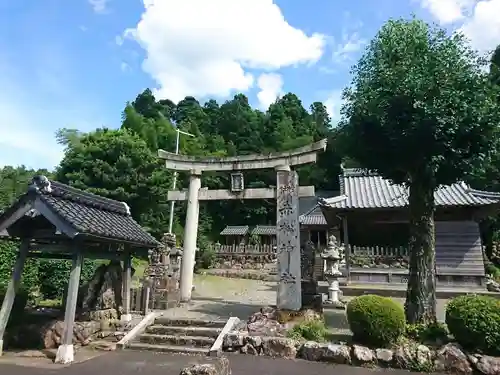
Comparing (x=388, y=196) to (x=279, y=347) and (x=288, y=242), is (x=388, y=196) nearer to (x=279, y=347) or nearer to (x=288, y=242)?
(x=288, y=242)

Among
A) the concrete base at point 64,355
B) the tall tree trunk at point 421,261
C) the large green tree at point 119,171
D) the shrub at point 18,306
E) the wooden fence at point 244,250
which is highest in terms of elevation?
the large green tree at point 119,171

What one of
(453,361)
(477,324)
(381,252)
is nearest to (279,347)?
(453,361)

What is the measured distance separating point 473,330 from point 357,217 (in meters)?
12.2

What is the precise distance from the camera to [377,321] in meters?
7.56

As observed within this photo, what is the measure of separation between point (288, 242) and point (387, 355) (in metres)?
4.89

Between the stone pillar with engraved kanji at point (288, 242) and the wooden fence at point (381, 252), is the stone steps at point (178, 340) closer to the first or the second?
the stone pillar with engraved kanji at point (288, 242)

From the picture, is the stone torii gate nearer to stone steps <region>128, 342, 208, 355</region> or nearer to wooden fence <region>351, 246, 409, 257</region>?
stone steps <region>128, 342, 208, 355</region>

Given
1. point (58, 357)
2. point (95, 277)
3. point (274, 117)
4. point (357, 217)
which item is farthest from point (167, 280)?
point (274, 117)

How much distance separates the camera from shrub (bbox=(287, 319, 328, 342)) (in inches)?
333

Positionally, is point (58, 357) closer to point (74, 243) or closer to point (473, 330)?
point (74, 243)

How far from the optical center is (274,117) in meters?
56.9

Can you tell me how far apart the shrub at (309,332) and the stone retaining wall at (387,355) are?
0.43 m

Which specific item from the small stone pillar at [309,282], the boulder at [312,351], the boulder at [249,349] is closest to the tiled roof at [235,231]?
the small stone pillar at [309,282]

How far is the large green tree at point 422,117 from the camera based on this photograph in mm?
8586
